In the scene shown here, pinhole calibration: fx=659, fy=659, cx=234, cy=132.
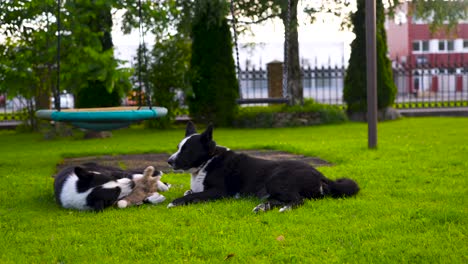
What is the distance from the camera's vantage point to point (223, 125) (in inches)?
749

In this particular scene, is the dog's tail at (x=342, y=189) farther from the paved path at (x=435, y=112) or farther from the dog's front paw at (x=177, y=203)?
the paved path at (x=435, y=112)

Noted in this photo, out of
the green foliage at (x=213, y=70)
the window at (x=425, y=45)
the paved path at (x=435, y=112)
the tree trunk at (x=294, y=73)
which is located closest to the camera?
the green foliage at (x=213, y=70)

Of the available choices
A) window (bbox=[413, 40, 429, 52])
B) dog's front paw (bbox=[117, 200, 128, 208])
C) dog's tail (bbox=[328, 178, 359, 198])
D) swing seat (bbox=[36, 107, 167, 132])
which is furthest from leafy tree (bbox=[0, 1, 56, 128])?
window (bbox=[413, 40, 429, 52])

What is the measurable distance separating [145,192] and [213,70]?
1218 centimetres

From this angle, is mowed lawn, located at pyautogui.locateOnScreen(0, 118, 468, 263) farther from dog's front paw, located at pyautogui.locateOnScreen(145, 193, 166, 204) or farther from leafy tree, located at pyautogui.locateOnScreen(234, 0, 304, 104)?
leafy tree, located at pyautogui.locateOnScreen(234, 0, 304, 104)

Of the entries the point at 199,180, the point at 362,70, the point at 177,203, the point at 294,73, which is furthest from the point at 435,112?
the point at 177,203

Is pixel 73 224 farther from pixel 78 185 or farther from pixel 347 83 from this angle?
pixel 347 83

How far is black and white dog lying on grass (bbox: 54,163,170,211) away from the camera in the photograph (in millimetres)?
6105

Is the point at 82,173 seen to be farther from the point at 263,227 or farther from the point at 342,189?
the point at 342,189

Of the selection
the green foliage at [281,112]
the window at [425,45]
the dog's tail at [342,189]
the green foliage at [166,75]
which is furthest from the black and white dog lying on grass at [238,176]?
the window at [425,45]

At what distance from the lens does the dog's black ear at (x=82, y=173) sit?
619 centimetres

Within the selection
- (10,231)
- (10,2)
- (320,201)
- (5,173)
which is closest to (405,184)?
(320,201)

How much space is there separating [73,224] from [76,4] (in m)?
9.62

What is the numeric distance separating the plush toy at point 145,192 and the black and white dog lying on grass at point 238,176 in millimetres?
322
